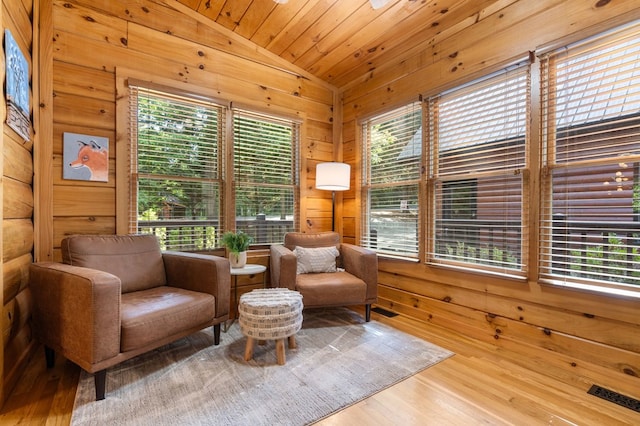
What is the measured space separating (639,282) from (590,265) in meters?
0.22

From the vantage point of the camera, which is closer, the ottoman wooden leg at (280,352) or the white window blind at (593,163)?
the white window blind at (593,163)

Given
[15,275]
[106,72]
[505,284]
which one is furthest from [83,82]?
[505,284]

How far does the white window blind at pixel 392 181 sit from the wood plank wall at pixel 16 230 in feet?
9.36

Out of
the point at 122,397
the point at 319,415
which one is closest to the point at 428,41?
the point at 319,415

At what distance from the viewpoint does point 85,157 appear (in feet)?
7.68

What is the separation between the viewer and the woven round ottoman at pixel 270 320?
193 cm

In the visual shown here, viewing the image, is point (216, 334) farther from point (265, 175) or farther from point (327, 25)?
point (327, 25)

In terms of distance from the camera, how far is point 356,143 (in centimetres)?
356

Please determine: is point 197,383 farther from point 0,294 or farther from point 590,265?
point 590,265

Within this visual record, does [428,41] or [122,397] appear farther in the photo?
[428,41]

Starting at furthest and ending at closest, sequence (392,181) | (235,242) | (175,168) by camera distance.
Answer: (392,181) → (175,168) → (235,242)

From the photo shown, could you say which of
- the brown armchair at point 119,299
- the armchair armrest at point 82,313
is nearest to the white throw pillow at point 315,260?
the brown armchair at point 119,299

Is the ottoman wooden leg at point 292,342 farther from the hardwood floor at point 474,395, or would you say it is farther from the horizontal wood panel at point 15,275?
the horizontal wood panel at point 15,275

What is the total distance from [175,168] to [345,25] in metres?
2.01
